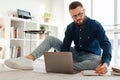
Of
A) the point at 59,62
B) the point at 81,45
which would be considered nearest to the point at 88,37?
the point at 81,45

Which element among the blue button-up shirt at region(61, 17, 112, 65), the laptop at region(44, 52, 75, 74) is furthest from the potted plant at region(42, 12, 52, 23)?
the laptop at region(44, 52, 75, 74)

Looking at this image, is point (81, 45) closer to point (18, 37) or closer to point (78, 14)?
point (78, 14)

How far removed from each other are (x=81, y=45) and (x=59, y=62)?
0.37m

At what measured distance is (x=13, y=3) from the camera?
11.9 ft

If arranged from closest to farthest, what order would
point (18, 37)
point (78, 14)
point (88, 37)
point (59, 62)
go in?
point (59, 62)
point (78, 14)
point (88, 37)
point (18, 37)

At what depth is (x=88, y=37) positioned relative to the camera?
68.9 inches

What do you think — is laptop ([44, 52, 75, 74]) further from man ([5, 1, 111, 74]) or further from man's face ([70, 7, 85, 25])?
man's face ([70, 7, 85, 25])

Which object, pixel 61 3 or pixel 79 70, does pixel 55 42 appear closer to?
pixel 79 70

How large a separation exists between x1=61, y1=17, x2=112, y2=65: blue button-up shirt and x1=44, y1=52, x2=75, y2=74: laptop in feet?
0.98

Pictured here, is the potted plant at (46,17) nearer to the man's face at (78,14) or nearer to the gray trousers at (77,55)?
the gray trousers at (77,55)

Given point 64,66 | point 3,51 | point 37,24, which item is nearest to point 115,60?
point 37,24

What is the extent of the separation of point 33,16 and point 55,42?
235 cm

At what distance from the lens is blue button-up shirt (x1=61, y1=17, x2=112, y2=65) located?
1.68 meters

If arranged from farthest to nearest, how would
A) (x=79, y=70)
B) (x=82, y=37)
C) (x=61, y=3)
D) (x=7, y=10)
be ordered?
(x=61, y=3) < (x=7, y=10) < (x=82, y=37) < (x=79, y=70)
